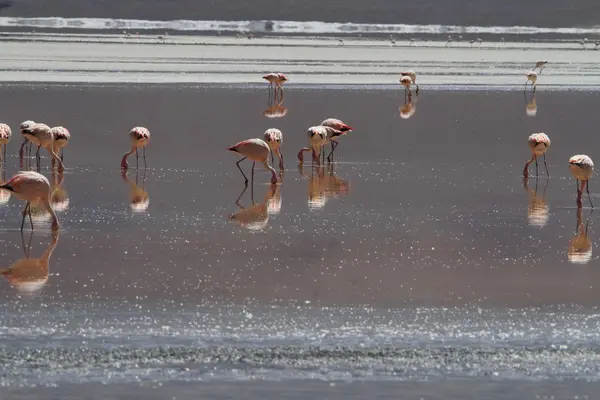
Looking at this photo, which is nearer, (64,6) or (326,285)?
(326,285)

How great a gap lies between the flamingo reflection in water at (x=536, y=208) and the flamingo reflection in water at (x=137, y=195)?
3658 millimetres

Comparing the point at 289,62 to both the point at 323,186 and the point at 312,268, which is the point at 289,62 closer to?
the point at 323,186

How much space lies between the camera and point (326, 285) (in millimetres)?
8891

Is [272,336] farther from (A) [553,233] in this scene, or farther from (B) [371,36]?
(B) [371,36]

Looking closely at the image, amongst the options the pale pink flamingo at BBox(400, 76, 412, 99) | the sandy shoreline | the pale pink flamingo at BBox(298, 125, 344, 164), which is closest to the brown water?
the pale pink flamingo at BBox(298, 125, 344, 164)

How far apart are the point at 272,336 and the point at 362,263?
2.33 meters

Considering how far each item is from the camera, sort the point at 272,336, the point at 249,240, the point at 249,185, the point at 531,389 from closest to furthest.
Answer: the point at 531,389, the point at 272,336, the point at 249,240, the point at 249,185

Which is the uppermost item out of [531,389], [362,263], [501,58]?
[501,58]

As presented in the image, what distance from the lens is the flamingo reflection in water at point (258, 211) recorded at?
36.9ft

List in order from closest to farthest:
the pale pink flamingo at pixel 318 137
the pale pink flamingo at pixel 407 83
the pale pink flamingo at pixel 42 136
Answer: the pale pink flamingo at pixel 42 136
the pale pink flamingo at pixel 318 137
the pale pink flamingo at pixel 407 83

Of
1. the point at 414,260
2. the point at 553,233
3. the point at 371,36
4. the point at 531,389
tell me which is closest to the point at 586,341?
the point at 531,389

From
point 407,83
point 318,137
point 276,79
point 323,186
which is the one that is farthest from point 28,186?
point 407,83

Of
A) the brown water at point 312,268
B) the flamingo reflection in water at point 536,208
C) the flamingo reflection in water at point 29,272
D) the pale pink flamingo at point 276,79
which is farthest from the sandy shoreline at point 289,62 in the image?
the flamingo reflection in water at point 29,272

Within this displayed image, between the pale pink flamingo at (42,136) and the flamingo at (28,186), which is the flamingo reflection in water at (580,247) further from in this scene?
→ the pale pink flamingo at (42,136)
